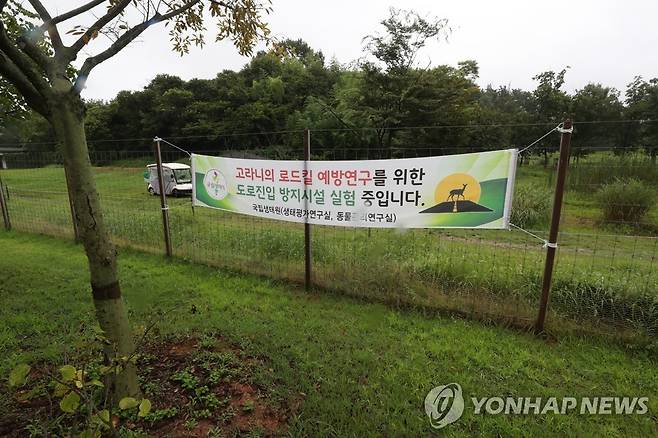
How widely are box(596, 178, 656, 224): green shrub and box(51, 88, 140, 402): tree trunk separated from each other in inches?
243

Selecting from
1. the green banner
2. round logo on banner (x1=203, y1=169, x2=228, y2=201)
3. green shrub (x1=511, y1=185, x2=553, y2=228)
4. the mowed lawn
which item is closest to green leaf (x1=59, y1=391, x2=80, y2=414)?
the mowed lawn

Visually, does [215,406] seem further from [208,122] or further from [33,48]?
[208,122]

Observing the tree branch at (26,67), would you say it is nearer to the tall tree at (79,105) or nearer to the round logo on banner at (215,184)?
the tall tree at (79,105)

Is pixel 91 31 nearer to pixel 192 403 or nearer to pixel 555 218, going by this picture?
pixel 192 403

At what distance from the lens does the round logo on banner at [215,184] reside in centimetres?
497

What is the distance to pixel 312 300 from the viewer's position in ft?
13.7

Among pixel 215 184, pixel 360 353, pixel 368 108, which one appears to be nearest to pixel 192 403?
pixel 360 353

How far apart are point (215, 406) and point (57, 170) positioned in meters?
8.63

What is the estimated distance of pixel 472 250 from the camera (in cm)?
557

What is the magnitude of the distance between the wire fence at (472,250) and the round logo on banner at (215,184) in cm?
81

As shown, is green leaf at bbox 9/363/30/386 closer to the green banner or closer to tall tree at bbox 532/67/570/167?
the green banner

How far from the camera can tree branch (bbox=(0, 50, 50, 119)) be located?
184cm

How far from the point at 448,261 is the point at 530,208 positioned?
5376mm

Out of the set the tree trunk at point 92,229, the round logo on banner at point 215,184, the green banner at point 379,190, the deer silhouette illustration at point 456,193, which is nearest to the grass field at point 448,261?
the green banner at point 379,190
